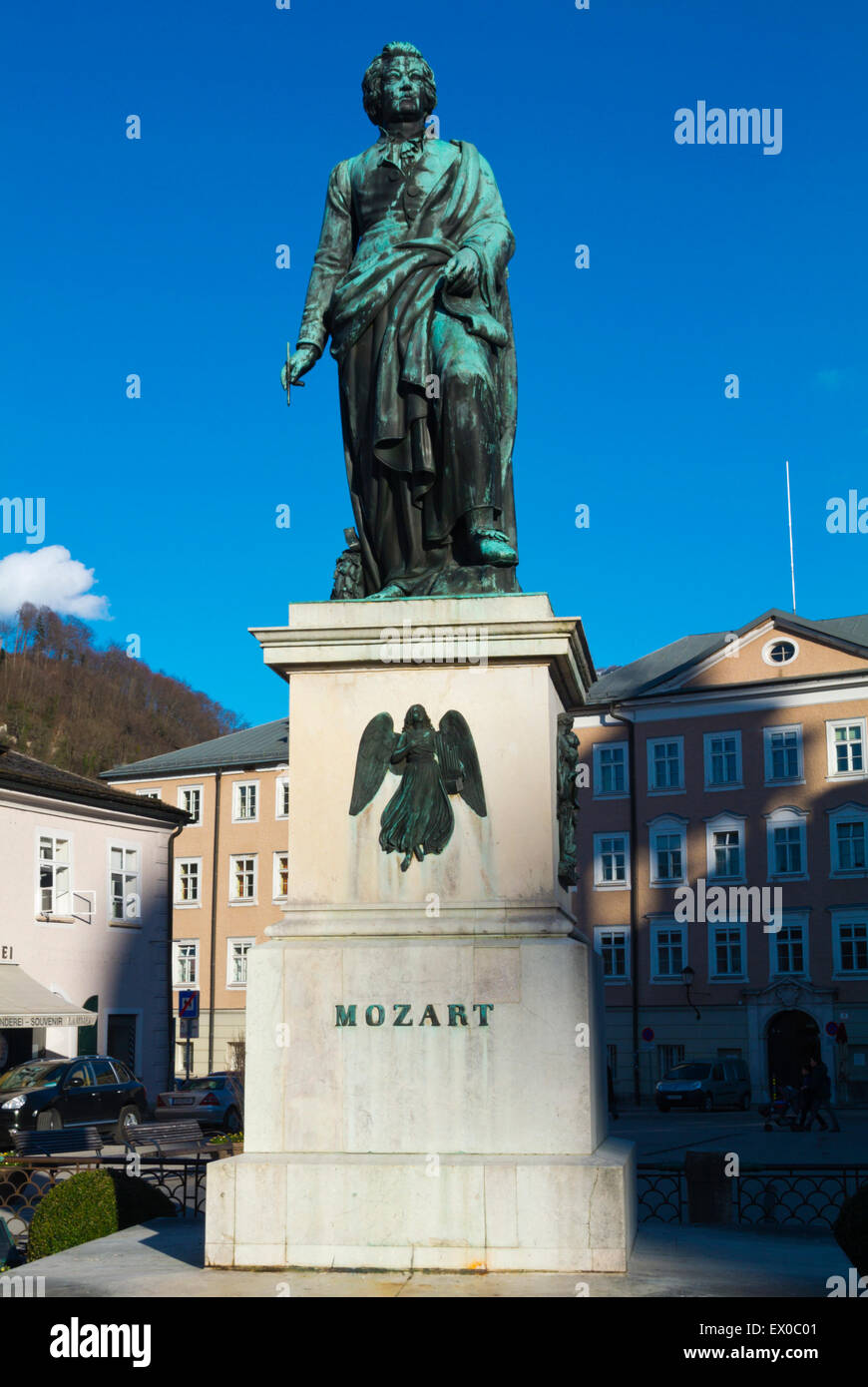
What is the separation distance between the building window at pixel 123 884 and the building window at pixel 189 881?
65.6 ft

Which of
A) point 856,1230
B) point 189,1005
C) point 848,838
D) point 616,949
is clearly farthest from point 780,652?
point 856,1230

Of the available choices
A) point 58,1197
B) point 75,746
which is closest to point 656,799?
point 75,746

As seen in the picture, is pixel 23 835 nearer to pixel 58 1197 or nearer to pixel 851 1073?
pixel 851 1073

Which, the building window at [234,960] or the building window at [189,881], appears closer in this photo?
the building window at [234,960]

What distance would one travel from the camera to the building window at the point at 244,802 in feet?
200

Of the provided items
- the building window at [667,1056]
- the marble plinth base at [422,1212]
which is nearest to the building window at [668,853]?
the building window at [667,1056]

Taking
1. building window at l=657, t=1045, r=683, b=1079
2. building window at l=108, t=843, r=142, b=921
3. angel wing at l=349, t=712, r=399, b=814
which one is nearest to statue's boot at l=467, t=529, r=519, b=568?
angel wing at l=349, t=712, r=399, b=814

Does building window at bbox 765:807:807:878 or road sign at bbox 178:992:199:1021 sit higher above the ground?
building window at bbox 765:807:807:878

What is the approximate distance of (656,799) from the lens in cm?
5259

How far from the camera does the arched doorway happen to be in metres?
47.9

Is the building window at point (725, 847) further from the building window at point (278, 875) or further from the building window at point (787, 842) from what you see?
the building window at point (278, 875)

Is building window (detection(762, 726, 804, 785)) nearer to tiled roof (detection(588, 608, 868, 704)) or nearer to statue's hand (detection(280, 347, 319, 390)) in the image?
tiled roof (detection(588, 608, 868, 704))

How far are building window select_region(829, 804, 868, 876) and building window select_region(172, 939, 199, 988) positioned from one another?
2597 cm
